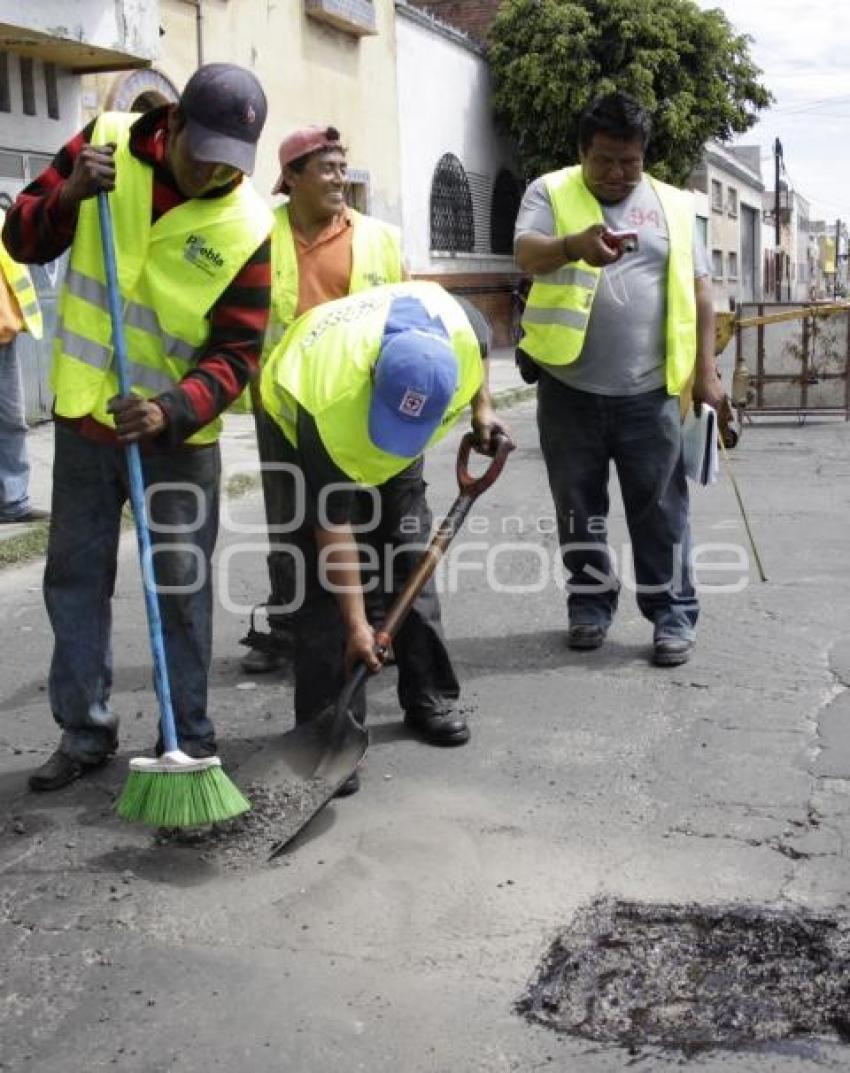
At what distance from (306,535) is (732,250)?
138 feet

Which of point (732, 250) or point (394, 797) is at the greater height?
point (732, 250)

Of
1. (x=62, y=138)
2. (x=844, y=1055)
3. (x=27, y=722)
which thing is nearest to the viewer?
(x=844, y=1055)

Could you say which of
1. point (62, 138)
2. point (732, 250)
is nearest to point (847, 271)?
point (732, 250)

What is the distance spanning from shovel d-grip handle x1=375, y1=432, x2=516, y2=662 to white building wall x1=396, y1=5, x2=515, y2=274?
14667mm

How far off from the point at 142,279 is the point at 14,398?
172 inches

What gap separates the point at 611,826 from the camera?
338 centimetres

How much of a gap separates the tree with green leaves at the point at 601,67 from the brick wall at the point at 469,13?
7.02ft

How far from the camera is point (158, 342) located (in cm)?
337

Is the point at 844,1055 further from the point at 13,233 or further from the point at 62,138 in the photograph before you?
the point at 62,138

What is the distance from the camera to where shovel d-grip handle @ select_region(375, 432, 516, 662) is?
3.47 m

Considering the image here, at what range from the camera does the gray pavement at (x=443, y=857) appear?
96.6 inches

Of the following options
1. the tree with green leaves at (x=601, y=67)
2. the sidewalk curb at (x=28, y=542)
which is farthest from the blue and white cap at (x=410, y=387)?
the tree with green leaves at (x=601, y=67)

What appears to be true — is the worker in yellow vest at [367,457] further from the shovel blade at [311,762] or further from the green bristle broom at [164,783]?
the green bristle broom at [164,783]

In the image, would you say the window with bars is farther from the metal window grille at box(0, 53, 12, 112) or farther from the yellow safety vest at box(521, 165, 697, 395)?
the yellow safety vest at box(521, 165, 697, 395)
